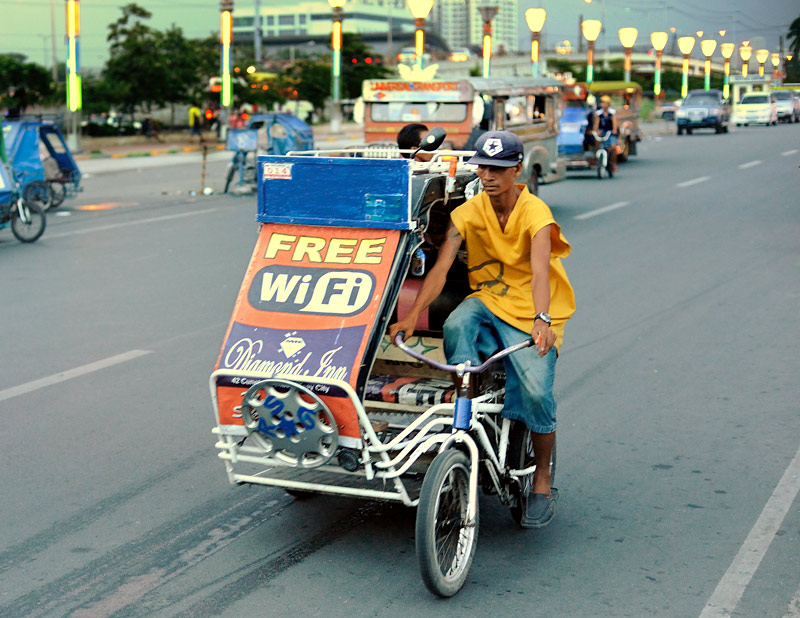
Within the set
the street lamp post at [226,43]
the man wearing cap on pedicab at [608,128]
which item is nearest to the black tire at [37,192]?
the man wearing cap on pedicab at [608,128]

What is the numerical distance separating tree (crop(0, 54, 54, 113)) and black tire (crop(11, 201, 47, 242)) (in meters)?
27.9

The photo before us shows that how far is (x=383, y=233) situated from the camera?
4598 millimetres

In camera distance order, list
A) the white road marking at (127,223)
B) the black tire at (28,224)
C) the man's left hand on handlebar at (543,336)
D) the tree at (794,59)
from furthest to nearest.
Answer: the tree at (794,59)
the white road marking at (127,223)
the black tire at (28,224)
the man's left hand on handlebar at (543,336)

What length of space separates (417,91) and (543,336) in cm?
1454

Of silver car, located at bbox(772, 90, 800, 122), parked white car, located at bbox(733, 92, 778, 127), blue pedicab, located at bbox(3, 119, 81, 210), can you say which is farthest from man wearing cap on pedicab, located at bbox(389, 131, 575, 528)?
silver car, located at bbox(772, 90, 800, 122)

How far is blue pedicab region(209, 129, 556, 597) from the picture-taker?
428 cm

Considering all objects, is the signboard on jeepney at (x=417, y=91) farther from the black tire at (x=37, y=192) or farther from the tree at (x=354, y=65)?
the tree at (x=354, y=65)

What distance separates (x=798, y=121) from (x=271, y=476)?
59304 mm

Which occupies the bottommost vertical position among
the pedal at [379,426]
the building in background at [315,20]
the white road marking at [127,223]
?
the white road marking at [127,223]

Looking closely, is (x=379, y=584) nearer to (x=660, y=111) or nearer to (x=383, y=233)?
(x=383, y=233)

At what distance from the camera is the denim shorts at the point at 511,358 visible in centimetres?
456

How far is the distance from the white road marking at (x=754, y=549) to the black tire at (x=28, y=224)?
12043 millimetres

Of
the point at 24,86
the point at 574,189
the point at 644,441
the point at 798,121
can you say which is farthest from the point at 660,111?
the point at 644,441

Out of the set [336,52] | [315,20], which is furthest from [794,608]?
[315,20]
